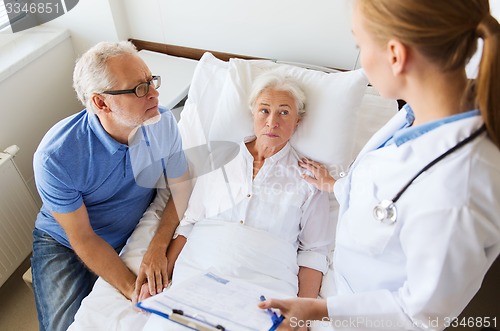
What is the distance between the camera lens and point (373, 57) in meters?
0.71

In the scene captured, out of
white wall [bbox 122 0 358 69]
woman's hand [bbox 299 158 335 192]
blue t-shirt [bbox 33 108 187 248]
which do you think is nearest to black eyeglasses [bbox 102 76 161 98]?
blue t-shirt [bbox 33 108 187 248]

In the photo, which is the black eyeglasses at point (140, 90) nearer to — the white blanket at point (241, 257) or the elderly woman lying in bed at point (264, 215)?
the elderly woman lying in bed at point (264, 215)

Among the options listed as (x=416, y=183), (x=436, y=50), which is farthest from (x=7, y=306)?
(x=436, y=50)

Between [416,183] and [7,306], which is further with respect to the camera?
[7,306]

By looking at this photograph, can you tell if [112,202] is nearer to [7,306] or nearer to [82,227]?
[82,227]

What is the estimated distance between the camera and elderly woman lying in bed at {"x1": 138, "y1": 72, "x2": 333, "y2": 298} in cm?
127

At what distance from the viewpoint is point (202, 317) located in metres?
0.94

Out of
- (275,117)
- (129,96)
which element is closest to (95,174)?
(129,96)

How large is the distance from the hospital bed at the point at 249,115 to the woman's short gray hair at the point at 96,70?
1.66ft

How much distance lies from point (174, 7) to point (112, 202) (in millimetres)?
1183

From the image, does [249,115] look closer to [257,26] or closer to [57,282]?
[257,26]

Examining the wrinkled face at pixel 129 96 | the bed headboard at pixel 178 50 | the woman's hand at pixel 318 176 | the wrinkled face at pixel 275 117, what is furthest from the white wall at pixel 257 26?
the wrinkled face at pixel 129 96

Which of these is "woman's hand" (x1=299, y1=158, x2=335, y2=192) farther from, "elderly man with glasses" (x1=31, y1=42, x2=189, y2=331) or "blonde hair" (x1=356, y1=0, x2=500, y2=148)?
"blonde hair" (x1=356, y1=0, x2=500, y2=148)

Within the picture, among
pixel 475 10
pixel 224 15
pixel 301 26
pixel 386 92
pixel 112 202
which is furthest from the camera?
pixel 224 15
